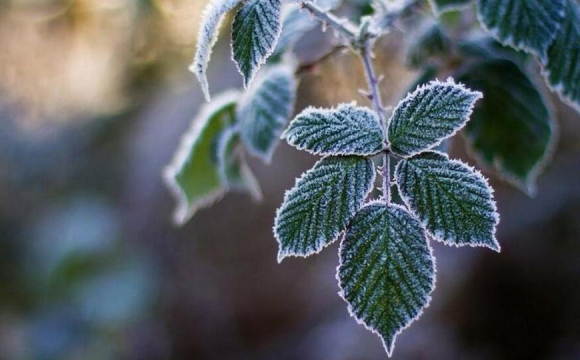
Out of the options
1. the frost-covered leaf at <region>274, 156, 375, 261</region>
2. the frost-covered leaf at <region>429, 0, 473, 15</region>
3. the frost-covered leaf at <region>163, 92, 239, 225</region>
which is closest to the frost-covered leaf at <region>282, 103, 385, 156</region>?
the frost-covered leaf at <region>274, 156, 375, 261</region>

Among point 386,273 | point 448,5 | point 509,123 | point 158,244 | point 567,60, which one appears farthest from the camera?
point 158,244

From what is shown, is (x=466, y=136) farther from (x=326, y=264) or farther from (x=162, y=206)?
(x=162, y=206)

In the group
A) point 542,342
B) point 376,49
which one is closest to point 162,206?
point 542,342

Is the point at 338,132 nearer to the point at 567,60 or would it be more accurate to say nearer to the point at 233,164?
the point at 567,60

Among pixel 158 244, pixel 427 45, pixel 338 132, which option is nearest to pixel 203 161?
pixel 427 45

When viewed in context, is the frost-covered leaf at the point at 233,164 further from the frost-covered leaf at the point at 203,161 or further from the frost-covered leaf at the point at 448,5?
the frost-covered leaf at the point at 448,5

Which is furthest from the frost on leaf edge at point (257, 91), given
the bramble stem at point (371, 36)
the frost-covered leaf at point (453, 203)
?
the frost-covered leaf at point (453, 203)
